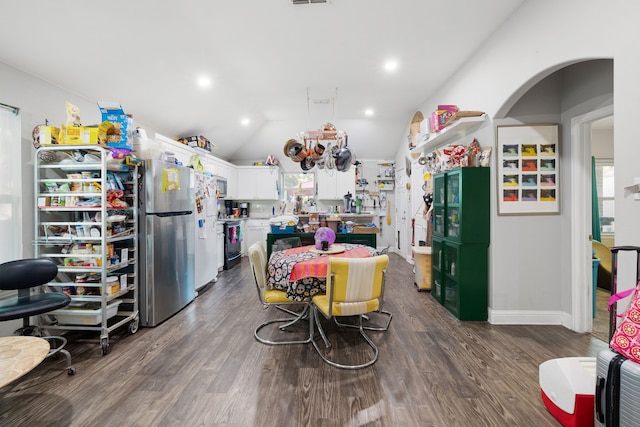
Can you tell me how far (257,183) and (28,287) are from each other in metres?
4.74

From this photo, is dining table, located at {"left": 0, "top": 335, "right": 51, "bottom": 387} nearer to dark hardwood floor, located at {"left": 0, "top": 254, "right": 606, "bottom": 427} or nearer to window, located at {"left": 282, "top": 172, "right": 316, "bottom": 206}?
dark hardwood floor, located at {"left": 0, "top": 254, "right": 606, "bottom": 427}

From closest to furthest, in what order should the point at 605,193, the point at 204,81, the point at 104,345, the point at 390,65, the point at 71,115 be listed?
the point at 104,345 < the point at 71,115 < the point at 390,65 < the point at 204,81 < the point at 605,193

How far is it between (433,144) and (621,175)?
268cm

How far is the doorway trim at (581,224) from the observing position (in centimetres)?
261

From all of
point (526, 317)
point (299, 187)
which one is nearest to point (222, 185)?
point (299, 187)

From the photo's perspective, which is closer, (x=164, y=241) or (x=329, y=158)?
(x=164, y=241)

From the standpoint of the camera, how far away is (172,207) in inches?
123

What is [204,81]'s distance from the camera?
3605 millimetres

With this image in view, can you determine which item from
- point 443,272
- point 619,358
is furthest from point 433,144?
point 619,358

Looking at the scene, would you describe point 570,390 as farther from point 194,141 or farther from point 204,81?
point 194,141

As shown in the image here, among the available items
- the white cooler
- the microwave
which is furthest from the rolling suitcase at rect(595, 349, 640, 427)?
the microwave

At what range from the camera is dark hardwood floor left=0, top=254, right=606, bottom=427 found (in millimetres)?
1630

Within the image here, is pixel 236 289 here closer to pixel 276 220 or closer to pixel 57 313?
pixel 276 220

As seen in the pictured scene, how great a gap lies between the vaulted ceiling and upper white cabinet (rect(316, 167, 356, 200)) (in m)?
2.23
